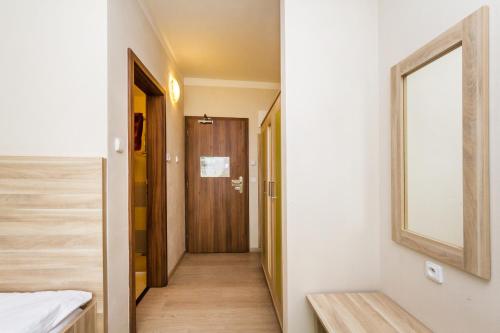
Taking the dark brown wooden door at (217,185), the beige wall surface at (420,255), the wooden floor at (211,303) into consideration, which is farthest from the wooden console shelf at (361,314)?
the dark brown wooden door at (217,185)

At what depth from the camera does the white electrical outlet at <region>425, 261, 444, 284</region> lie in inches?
39.0

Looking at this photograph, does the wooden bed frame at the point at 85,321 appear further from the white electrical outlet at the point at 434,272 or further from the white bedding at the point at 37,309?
the white electrical outlet at the point at 434,272

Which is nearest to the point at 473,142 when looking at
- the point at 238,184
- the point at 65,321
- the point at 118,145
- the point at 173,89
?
the point at 118,145

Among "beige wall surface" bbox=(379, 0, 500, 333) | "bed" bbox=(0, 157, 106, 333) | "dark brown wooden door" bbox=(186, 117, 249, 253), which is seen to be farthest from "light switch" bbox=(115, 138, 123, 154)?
"dark brown wooden door" bbox=(186, 117, 249, 253)

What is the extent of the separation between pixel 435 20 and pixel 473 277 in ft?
3.50

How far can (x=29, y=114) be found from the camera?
4.41ft

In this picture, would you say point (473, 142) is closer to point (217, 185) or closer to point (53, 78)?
point (53, 78)

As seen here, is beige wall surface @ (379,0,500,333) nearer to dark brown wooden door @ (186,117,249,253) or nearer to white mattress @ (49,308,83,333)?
white mattress @ (49,308,83,333)

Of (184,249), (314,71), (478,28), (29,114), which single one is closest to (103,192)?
→ (29,114)

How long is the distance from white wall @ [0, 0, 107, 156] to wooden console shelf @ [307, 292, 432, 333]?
4.97 feet

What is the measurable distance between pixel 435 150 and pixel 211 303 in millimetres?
2174

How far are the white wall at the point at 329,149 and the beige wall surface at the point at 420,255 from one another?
7cm

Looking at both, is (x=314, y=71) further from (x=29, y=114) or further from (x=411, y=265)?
(x=29, y=114)

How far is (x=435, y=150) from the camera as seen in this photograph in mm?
1030
